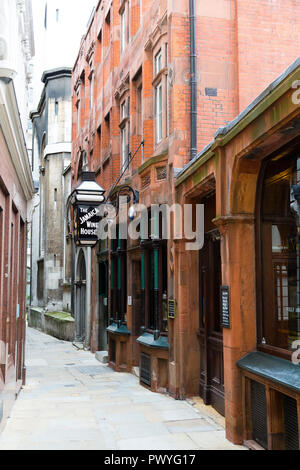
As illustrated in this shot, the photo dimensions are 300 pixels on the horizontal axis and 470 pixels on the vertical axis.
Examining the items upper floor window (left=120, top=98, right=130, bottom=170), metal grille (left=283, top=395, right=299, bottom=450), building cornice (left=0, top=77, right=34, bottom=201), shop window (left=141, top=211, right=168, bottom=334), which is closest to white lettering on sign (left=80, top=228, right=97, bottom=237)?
upper floor window (left=120, top=98, right=130, bottom=170)

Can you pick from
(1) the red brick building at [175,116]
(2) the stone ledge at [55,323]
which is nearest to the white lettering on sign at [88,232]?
(1) the red brick building at [175,116]

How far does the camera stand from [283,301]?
20.9 feet

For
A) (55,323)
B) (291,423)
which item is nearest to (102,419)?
(291,423)

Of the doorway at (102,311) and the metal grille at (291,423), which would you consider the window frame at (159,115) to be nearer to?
the doorway at (102,311)

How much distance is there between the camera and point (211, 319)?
28.7 feet

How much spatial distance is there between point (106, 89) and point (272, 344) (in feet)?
38.1

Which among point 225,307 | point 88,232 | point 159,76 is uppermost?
point 159,76

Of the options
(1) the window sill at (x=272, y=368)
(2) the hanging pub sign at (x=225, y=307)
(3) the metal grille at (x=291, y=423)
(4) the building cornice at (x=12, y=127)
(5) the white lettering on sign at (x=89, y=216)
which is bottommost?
(3) the metal grille at (x=291, y=423)

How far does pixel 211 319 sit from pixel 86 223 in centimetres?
660

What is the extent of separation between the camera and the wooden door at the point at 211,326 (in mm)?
8438

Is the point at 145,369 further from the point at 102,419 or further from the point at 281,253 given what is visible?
the point at 281,253

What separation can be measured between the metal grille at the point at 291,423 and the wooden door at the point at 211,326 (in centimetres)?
253

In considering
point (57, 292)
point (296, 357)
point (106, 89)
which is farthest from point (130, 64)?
point (57, 292)

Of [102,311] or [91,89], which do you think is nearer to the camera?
[102,311]
